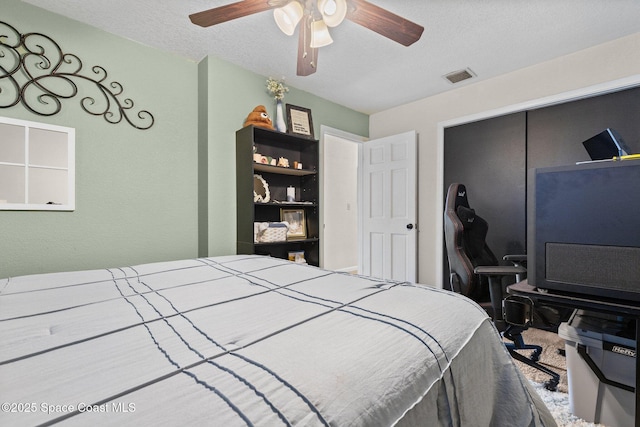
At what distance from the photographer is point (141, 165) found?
2312mm

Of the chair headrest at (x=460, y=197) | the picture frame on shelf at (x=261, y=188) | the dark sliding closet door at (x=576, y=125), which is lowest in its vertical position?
the chair headrest at (x=460, y=197)

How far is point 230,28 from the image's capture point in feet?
7.00

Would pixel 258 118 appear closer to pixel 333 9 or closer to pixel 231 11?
pixel 231 11

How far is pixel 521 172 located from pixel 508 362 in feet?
8.07

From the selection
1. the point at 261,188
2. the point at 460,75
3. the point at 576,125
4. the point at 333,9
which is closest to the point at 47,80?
the point at 261,188

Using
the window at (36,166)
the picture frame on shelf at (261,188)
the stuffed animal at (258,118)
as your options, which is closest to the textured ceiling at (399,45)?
the stuffed animal at (258,118)

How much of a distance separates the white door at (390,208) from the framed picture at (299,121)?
3.35ft

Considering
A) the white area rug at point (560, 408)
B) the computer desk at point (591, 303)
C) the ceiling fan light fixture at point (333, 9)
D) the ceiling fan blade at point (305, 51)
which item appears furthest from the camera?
the ceiling fan blade at point (305, 51)

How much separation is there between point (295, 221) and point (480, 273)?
6.06ft

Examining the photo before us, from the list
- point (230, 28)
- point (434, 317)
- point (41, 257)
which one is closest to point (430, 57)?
point (230, 28)

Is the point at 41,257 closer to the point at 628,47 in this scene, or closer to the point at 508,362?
the point at 508,362

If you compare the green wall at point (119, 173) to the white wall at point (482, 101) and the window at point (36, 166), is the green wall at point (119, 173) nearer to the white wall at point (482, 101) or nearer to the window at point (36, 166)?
the window at point (36, 166)

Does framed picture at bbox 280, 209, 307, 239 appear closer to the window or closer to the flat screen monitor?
the window

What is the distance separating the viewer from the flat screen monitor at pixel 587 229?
1093 millimetres
